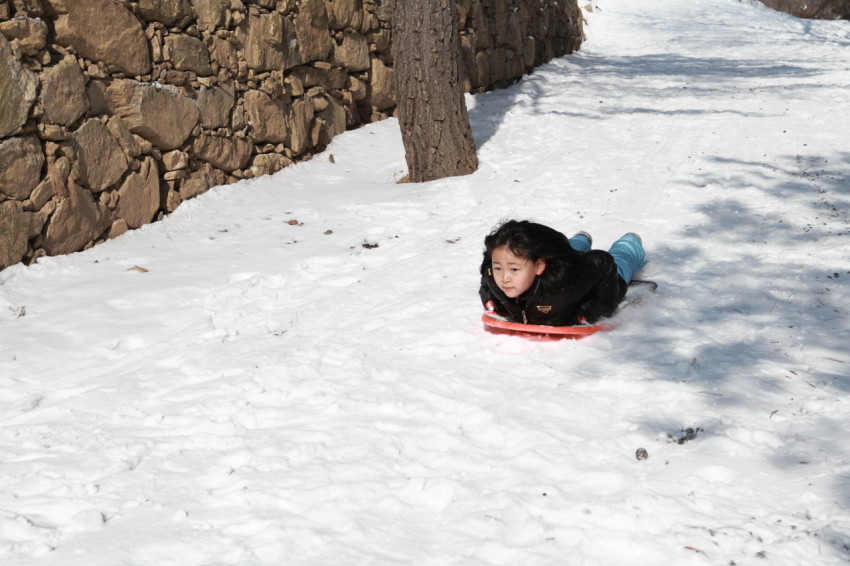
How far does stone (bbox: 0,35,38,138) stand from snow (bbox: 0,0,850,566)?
874mm

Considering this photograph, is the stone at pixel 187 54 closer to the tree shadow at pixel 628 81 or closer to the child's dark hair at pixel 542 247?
the tree shadow at pixel 628 81

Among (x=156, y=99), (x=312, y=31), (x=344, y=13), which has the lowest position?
(x=156, y=99)

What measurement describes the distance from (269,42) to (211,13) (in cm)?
65

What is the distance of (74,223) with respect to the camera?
5.17 m

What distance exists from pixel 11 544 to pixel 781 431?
2.59 m

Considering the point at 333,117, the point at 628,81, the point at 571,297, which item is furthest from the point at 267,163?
the point at 628,81

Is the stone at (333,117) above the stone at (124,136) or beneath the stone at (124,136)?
beneath

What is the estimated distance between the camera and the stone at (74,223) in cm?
504

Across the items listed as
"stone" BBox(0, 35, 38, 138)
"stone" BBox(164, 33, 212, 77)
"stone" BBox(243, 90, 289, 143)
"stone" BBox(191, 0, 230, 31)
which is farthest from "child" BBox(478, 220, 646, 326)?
"stone" BBox(191, 0, 230, 31)

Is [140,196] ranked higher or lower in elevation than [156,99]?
lower

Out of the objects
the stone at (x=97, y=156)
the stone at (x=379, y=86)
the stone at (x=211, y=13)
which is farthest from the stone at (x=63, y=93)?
the stone at (x=379, y=86)

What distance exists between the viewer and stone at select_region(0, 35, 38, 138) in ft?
15.3

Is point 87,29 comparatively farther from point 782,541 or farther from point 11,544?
point 782,541

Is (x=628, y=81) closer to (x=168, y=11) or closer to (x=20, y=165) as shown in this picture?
(x=168, y=11)
